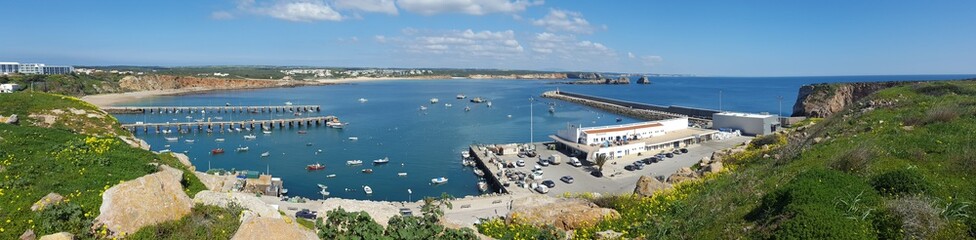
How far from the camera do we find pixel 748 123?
49.5 m

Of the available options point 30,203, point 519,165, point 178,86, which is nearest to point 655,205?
point 30,203

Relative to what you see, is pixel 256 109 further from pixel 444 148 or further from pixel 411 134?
pixel 444 148

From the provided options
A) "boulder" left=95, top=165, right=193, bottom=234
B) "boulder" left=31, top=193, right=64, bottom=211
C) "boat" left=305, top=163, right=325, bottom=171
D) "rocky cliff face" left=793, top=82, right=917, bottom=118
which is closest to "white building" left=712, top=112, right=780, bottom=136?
"rocky cliff face" left=793, top=82, right=917, bottom=118

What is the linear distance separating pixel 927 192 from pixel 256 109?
89.2 m

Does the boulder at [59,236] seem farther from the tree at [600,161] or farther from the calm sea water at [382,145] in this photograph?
the tree at [600,161]

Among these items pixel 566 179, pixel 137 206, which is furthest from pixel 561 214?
pixel 566 179

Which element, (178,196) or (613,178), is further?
(613,178)

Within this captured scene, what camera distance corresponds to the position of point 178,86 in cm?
14300

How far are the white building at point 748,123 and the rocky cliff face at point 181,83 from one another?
125 meters

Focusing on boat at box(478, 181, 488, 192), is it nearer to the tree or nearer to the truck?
the truck

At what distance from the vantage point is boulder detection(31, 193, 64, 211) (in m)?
7.88

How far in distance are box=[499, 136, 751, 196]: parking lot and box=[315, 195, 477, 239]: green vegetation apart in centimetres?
2177

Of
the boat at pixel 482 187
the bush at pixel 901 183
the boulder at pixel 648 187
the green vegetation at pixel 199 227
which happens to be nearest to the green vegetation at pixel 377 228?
the green vegetation at pixel 199 227

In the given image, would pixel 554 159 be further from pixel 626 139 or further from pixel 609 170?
pixel 626 139
